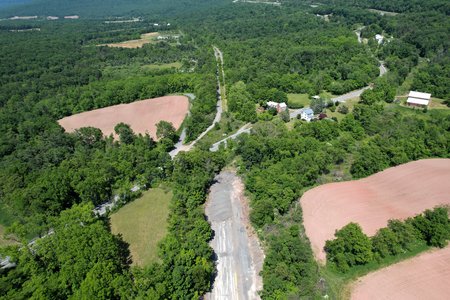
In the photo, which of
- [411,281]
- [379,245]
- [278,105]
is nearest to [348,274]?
[379,245]

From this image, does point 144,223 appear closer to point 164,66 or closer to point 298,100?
point 298,100

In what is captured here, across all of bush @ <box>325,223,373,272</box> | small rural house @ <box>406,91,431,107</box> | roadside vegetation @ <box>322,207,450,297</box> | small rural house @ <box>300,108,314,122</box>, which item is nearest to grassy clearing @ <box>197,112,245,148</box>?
small rural house @ <box>300,108,314,122</box>

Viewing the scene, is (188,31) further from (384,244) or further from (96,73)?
(384,244)

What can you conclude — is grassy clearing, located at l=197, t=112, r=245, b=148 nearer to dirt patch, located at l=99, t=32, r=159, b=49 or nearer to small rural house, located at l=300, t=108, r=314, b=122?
small rural house, located at l=300, t=108, r=314, b=122

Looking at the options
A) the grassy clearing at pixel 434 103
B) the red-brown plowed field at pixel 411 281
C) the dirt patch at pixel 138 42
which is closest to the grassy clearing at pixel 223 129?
the red-brown plowed field at pixel 411 281

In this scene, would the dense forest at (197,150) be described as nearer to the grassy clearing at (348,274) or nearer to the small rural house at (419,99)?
the grassy clearing at (348,274)

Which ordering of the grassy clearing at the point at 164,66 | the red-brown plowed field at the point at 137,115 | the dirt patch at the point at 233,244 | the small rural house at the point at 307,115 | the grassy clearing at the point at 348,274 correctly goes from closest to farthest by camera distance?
the grassy clearing at the point at 348,274 → the dirt patch at the point at 233,244 → the small rural house at the point at 307,115 → the red-brown plowed field at the point at 137,115 → the grassy clearing at the point at 164,66

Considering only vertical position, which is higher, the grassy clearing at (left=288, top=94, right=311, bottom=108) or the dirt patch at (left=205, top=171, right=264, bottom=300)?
the grassy clearing at (left=288, top=94, right=311, bottom=108)
